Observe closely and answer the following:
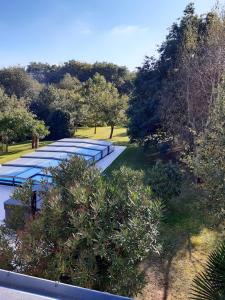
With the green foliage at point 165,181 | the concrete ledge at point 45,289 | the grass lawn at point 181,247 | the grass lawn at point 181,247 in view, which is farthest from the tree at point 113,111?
the concrete ledge at point 45,289

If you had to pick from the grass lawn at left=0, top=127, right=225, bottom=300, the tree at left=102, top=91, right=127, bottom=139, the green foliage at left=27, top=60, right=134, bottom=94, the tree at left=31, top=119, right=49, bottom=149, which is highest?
the green foliage at left=27, top=60, right=134, bottom=94

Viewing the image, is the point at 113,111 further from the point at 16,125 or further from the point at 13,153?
the point at 13,153

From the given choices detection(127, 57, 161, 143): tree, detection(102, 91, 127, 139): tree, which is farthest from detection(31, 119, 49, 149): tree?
detection(127, 57, 161, 143): tree

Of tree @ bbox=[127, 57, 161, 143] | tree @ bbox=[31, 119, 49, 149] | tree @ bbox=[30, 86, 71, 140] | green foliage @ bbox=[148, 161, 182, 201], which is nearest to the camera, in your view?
green foliage @ bbox=[148, 161, 182, 201]

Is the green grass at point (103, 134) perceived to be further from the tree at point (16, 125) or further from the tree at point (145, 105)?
the tree at point (16, 125)

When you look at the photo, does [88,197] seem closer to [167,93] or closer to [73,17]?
[73,17]

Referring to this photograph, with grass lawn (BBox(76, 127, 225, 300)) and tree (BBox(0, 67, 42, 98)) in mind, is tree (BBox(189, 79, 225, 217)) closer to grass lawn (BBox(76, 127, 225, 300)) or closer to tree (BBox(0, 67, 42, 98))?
grass lawn (BBox(76, 127, 225, 300))
